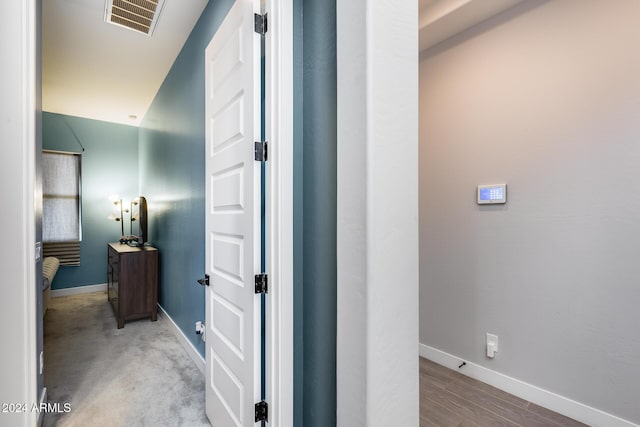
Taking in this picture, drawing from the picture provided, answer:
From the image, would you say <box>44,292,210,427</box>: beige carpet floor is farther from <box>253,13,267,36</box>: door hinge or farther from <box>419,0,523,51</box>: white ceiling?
<box>419,0,523,51</box>: white ceiling

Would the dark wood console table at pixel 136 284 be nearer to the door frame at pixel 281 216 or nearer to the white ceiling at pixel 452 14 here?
the door frame at pixel 281 216

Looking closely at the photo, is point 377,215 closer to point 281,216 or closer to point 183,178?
point 281,216

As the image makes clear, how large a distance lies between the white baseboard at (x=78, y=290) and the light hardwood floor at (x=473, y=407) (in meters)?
5.25

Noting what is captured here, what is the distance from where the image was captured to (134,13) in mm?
2299

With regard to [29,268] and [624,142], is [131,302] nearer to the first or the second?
[29,268]

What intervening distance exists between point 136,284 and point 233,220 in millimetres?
2503

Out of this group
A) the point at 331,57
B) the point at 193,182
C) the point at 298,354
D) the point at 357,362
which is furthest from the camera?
the point at 193,182

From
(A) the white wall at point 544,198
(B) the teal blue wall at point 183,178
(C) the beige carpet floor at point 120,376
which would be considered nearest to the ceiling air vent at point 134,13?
(B) the teal blue wall at point 183,178

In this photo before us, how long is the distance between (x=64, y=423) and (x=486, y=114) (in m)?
3.53

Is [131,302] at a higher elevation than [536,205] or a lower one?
lower

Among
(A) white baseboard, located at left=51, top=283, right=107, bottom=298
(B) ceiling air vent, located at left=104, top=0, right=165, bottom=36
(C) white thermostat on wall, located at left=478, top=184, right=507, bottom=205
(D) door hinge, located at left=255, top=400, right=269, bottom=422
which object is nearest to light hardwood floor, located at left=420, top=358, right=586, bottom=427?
(D) door hinge, located at left=255, top=400, right=269, bottom=422

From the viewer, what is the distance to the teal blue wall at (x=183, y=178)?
92.2 inches

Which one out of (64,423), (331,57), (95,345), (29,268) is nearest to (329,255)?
(331,57)

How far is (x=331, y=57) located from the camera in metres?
1.06
